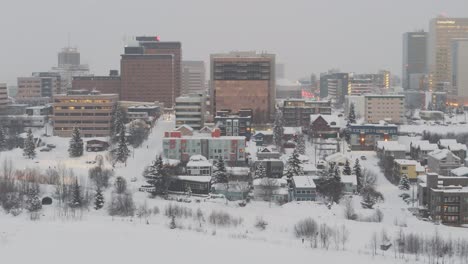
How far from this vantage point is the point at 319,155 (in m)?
45.6

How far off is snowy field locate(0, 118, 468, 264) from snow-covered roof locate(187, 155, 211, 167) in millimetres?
4456

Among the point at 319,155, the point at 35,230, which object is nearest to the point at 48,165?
the point at 35,230

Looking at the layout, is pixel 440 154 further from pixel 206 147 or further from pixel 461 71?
pixel 461 71

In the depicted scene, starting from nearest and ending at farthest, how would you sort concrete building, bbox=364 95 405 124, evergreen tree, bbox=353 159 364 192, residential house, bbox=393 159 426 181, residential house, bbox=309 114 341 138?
1. evergreen tree, bbox=353 159 364 192
2. residential house, bbox=393 159 426 181
3. residential house, bbox=309 114 341 138
4. concrete building, bbox=364 95 405 124

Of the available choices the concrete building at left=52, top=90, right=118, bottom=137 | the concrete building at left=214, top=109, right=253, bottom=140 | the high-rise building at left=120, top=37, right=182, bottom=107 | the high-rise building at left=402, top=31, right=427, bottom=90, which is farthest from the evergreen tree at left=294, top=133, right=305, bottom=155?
the high-rise building at left=402, top=31, right=427, bottom=90

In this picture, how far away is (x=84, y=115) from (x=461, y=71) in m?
63.8

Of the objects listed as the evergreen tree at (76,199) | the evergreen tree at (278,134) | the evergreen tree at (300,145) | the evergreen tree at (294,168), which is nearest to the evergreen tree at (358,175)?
the evergreen tree at (294,168)

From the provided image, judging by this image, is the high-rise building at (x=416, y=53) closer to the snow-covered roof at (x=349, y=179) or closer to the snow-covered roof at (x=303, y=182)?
the snow-covered roof at (x=349, y=179)

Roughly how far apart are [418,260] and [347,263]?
2783 millimetres

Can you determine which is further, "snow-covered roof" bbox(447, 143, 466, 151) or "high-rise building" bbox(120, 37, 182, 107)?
A: "high-rise building" bbox(120, 37, 182, 107)

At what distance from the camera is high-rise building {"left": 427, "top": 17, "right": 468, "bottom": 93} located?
112 meters

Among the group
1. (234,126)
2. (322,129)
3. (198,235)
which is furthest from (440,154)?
(198,235)

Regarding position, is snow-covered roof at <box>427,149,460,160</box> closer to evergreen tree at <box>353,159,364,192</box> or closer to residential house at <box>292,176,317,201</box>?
evergreen tree at <box>353,159,364,192</box>

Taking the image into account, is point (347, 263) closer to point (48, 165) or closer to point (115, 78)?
point (48, 165)
